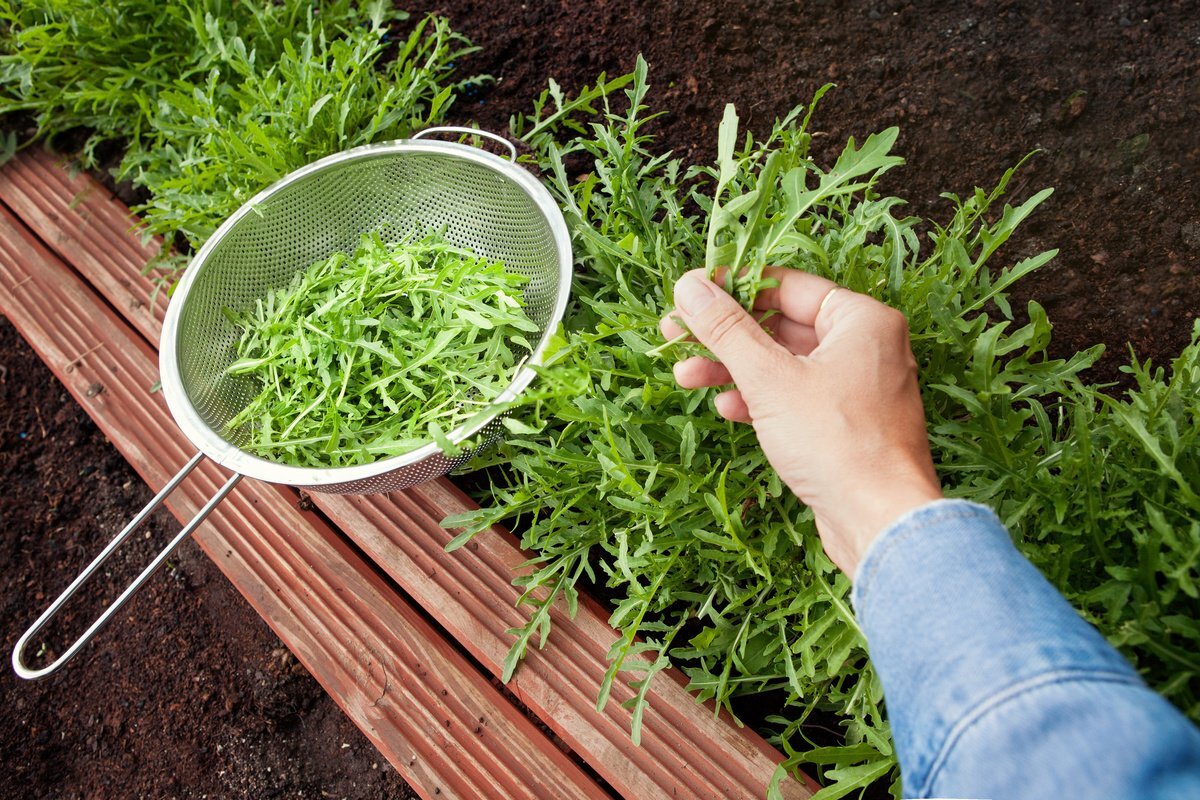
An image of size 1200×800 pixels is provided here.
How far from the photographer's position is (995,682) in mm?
550

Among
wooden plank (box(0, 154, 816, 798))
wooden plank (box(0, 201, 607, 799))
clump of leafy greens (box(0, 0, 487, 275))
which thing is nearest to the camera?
wooden plank (box(0, 154, 816, 798))

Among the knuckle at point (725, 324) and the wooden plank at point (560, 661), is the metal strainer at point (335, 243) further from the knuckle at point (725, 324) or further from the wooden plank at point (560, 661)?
the knuckle at point (725, 324)

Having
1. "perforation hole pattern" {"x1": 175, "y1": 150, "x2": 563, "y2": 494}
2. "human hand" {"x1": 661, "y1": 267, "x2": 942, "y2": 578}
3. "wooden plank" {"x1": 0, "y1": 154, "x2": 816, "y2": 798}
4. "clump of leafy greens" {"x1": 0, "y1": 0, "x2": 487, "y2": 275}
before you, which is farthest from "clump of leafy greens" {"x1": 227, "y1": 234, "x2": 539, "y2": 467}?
"human hand" {"x1": 661, "y1": 267, "x2": 942, "y2": 578}

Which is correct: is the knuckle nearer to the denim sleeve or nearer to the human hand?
the human hand

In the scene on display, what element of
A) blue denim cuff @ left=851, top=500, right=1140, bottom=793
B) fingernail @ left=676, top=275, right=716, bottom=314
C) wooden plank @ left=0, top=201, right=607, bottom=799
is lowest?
wooden plank @ left=0, top=201, right=607, bottom=799

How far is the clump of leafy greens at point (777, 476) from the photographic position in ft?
2.67

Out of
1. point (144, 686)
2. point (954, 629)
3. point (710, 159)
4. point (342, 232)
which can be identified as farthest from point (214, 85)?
point (954, 629)

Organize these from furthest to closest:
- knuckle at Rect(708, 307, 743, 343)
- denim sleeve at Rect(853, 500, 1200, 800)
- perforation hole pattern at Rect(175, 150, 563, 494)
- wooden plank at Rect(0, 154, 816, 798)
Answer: perforation hole pattern at Rect(175, 150, 563, 494) < wooden plank at Rect(0, 154, 816, 798) < knuckle at Rect(708, 307, 743, 343) < denim sleeve at Rect(853, 500, 1200, 800)

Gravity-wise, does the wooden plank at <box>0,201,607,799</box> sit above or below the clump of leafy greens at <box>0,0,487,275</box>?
below

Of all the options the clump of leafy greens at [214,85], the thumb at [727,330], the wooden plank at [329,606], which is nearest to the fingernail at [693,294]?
the thumb at [727,330]

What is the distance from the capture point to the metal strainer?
1.11m

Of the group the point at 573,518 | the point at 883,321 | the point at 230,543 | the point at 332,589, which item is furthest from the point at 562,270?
the point at 230,543

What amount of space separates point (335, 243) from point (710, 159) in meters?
0.66

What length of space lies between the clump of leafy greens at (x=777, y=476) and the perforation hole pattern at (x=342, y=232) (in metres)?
0.10
